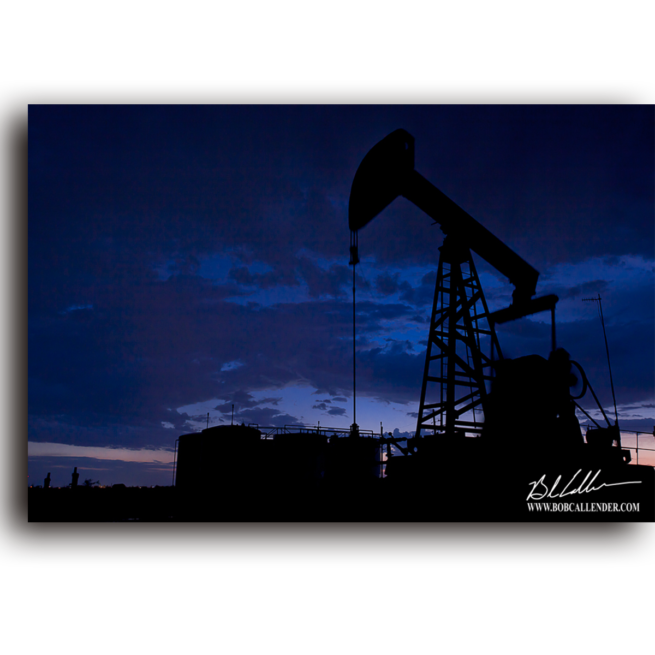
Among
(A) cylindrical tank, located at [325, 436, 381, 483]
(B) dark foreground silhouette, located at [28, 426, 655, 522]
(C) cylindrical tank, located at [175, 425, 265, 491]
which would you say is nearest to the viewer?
(B) dark foreground silhouette, located at [28, 426, 655, 522]

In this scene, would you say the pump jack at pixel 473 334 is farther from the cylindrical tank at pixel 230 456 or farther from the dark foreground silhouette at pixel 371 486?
the cylindrical tank at pixel 230 456

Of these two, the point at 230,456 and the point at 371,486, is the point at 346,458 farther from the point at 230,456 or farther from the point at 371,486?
the point at 371,486

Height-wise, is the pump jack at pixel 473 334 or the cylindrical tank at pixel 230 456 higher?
the pump jack at pixel 473 334

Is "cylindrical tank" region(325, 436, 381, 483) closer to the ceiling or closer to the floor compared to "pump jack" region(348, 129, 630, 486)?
closer to the floor

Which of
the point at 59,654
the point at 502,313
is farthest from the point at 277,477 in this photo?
the point at 59,654

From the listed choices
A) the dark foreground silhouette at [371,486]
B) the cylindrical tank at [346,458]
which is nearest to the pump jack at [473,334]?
the dark foreground silhouette at [371,486]

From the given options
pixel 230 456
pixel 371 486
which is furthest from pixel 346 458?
pixel 371 486

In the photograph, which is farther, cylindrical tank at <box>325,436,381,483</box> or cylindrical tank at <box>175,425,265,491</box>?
cylindrical tank at <box>175,425,265,491</box>

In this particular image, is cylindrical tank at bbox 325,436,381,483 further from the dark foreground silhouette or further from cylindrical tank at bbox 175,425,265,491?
cylindrical tank at bbox 175,425,265,491

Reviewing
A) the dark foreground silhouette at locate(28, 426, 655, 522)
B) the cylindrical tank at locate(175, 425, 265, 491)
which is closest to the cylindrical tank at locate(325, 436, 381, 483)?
the dark foreground silhouette at locate(28, 426, 655, 522)

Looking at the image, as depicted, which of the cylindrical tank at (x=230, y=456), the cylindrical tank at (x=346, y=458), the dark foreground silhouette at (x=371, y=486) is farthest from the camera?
the cylindrical tank at (x=230, y=456)

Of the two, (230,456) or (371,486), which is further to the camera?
(230,456)

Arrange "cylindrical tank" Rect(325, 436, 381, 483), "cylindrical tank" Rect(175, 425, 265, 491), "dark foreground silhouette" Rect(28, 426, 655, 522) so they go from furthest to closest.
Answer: "cylindrical tank" Rect(175, 425, 265, 491) < "cylindrical tank" Rect(325, 436, 381, 483) < "dark foreground silhouette" Rect(28, 426, 655, 522)

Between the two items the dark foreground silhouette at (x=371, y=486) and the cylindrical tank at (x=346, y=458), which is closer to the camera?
the dark foreground silhouette at (x=371, y=486)
